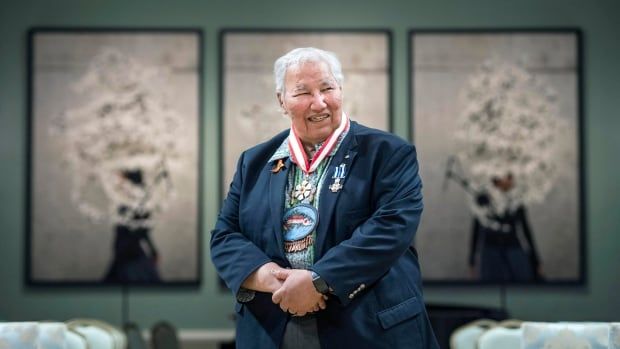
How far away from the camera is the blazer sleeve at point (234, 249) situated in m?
2.22

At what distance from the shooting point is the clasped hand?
2107mm

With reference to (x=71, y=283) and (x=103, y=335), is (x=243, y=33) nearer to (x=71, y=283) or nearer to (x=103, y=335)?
(x=71, y=283)

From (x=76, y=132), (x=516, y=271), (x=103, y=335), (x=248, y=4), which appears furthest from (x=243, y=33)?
(x=103, y=335)

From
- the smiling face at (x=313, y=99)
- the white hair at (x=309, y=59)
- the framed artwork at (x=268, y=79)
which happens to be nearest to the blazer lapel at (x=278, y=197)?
the smiling face at (x=313, y=99)

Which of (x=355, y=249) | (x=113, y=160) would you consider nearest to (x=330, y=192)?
(x=355, y=249)

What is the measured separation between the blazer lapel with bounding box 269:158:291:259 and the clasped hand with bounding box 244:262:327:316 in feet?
0.24

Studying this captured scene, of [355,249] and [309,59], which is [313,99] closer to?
[309,59]

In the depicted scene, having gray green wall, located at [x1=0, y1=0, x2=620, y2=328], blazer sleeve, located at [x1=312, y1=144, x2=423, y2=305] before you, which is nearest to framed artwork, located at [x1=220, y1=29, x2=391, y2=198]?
gray green wall, located at [x1=0, y1=0, x2=620, y2=328]

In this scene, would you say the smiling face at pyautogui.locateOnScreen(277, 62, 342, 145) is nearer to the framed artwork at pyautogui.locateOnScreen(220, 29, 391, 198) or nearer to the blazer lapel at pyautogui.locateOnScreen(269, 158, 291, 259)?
the blazer lapel at pyautogui.locateOnScreen(269, 158, 291, 259)

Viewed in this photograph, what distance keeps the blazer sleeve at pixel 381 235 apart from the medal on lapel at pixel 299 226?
9 cm

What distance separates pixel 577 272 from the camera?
204 inches

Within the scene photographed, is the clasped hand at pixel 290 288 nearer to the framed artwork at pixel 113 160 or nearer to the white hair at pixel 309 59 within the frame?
the white hair at pixel 309 59

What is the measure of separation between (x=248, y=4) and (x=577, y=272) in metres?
2.39

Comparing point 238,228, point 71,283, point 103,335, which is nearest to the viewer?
point 238,228
